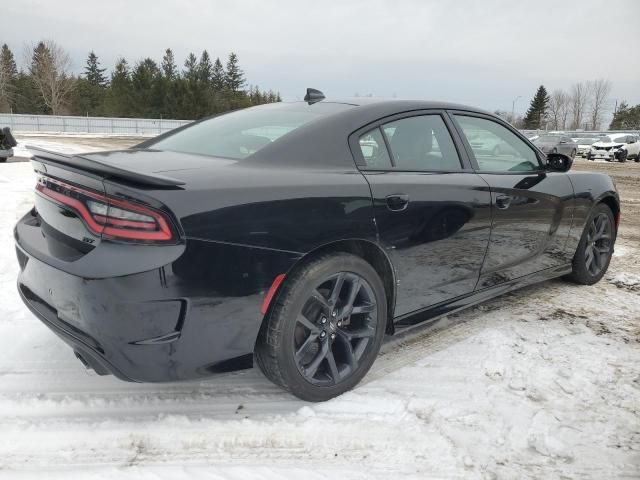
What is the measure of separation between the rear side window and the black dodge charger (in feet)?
0.04

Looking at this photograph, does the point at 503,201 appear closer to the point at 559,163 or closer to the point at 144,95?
the point at 559,163

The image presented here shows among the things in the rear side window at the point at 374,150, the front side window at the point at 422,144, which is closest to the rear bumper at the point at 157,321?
the rear side window at the point at 374,150

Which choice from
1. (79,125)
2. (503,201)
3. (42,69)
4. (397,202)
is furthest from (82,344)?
(42,69)

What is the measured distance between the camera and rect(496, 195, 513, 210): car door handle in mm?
3107

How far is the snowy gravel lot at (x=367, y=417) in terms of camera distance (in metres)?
2.02

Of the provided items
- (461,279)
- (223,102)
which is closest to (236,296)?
(461,279)

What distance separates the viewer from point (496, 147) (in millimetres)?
3447

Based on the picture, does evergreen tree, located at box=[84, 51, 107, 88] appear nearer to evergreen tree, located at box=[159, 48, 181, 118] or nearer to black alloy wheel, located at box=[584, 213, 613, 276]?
evergreen tree, located at box=[159, 48, 181, 118]

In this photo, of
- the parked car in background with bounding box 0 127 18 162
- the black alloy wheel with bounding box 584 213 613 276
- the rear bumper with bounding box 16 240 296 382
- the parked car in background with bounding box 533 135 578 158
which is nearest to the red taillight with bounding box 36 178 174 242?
the rear bumper with bounding box 16 240 296 382

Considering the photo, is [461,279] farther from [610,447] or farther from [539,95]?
[539,95]

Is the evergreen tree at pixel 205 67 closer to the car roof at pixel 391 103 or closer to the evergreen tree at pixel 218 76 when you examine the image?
the evergreen tree at pixel 218 76

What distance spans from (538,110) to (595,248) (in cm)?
8475

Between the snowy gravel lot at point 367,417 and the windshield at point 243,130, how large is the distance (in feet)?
3.97

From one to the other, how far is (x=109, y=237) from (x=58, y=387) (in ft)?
3.49
